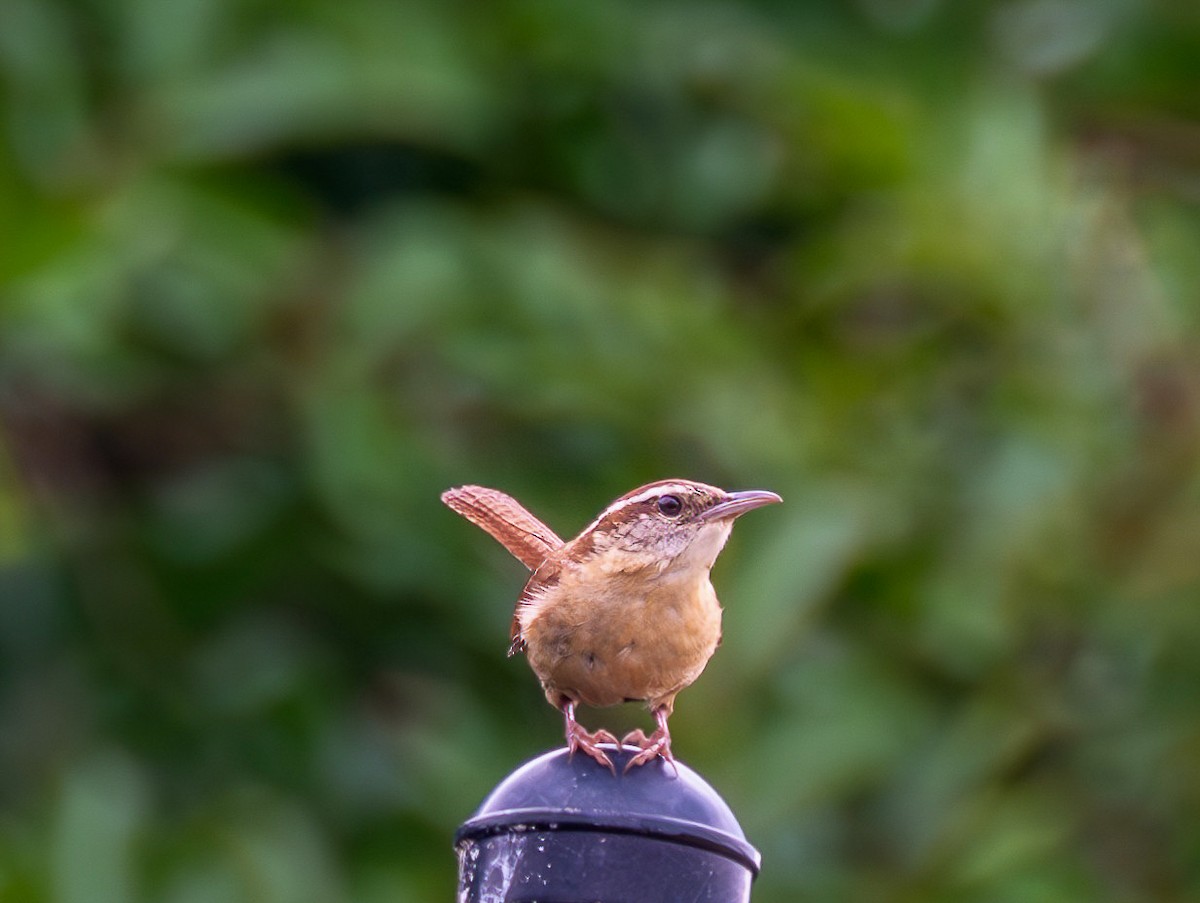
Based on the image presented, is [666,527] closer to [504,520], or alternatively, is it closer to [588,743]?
[504,520]

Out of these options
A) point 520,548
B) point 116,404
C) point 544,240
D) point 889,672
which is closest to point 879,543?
point 889,672

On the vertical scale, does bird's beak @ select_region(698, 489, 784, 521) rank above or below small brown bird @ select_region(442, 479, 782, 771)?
above

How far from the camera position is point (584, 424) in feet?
20.3

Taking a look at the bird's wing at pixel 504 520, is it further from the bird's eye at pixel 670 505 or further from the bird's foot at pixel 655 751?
the bird's foot at pixel 655 751

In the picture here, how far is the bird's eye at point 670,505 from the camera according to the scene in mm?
3697

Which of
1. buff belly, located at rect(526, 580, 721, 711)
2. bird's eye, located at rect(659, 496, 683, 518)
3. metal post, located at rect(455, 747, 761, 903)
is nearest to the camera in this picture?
metal post, located at rect(455, 747, 761, 903)

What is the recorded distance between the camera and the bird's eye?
370cm

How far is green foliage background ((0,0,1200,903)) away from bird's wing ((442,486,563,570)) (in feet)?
4.40

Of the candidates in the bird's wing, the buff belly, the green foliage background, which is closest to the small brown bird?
the buff belly

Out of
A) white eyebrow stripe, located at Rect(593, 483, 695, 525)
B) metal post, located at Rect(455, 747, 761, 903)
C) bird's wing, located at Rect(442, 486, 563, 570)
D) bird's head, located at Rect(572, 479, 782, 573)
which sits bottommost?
metal post, located at Rect(455, 747, 761, 903)

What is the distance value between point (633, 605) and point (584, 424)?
108 inches

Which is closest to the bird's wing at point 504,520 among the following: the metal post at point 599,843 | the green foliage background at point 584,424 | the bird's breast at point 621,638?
the bird's breast at point 621,638

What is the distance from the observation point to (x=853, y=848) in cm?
594

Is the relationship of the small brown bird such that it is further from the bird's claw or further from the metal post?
the metal post
